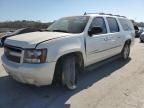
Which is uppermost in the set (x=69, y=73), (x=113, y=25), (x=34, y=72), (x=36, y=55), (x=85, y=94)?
(x=113, y=25)

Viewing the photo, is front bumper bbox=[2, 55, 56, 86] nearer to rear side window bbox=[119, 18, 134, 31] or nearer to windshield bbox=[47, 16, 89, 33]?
windshield bbox=[47, 16, 89, 33]

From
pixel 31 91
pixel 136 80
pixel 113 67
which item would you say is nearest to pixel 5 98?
pixel 31 91

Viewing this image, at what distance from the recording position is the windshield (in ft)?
17.9

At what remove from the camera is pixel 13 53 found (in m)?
4.53

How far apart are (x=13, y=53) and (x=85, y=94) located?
1866mm

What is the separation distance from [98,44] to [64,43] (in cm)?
156

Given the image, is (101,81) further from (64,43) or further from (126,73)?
(64,43)

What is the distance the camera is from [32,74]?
413 cm

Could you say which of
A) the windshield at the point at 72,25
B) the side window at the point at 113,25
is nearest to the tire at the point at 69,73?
the windshield at the point at 72,25

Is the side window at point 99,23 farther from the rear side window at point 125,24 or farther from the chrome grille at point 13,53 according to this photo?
the chrome grille at point 13,53

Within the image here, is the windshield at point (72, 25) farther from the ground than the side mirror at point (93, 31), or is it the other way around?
the windshield at point (72, 25)

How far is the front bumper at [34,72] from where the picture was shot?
4121mm

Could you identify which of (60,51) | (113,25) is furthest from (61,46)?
(113,25)

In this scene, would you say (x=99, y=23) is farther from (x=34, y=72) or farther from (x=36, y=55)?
(x=34, y=72)
